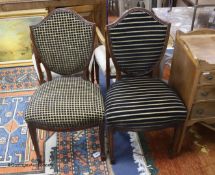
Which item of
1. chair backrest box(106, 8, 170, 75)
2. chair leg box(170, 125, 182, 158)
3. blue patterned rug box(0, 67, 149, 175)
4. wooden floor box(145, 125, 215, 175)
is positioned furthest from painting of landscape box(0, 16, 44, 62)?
chair leg box(170, 125, 182, 158)

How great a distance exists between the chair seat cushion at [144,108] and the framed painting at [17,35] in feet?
4.93

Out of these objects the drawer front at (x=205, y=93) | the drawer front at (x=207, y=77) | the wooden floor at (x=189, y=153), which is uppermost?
the drawer front at (x=207, y=77)

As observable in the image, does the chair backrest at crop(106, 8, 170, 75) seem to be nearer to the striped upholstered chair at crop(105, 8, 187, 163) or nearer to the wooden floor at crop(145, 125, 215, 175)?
the striped upholstered chair at crop(105, 8, 187, 163)

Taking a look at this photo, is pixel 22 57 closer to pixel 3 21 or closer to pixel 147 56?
pixel 3 21

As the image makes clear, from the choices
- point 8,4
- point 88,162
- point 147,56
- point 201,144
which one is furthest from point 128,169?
point 8,4

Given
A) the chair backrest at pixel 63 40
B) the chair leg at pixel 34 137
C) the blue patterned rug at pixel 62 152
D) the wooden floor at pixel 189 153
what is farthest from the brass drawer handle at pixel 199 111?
the chair leg at pixel 34 137

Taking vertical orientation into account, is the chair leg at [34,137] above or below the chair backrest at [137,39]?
below

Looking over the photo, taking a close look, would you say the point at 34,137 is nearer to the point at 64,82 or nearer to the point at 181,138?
the point at 64,82

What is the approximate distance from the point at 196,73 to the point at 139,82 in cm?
44

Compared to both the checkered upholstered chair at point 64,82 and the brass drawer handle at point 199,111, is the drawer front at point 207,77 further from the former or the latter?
the checkered upholstered chair at point 64,82

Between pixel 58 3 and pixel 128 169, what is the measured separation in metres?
1.55

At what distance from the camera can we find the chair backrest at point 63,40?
5.88 ft

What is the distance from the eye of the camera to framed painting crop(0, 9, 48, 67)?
2865mm

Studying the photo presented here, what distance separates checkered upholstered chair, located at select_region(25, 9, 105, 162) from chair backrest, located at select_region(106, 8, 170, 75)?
188 mm
